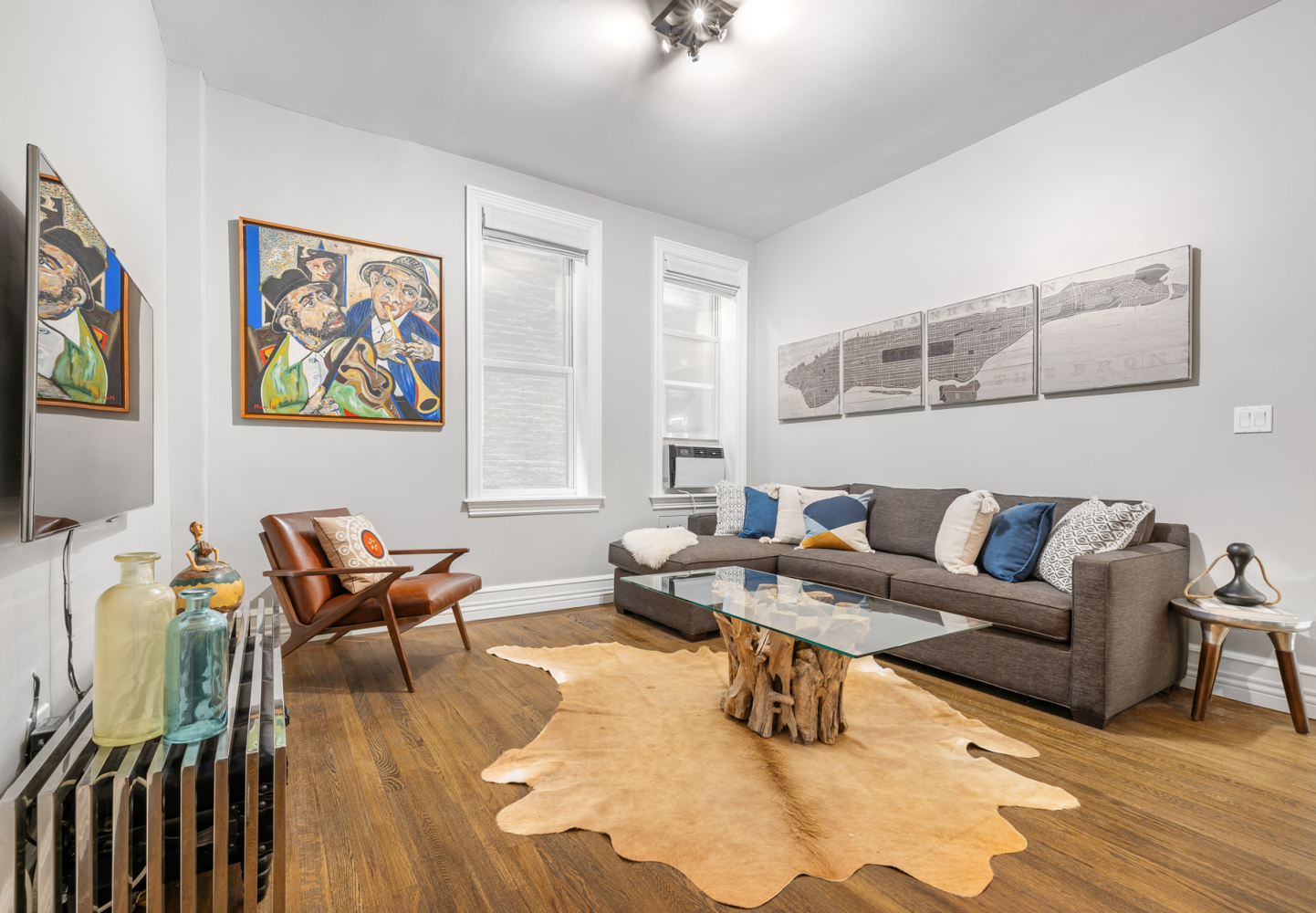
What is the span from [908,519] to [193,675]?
3469 mm

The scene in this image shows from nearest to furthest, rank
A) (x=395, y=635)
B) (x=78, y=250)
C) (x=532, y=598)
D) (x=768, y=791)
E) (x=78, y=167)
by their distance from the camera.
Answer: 1. (x=78, y=250)
2. (x=78, y=167)
3. (x=768, y=791)
4. (x=395, y=635)
5. (x=532, y=598)

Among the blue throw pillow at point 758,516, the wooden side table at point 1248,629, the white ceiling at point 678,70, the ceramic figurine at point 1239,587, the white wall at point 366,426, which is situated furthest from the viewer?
the blue throw pillow at point 758,516

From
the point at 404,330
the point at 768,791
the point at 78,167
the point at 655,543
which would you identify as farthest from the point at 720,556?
the point at 78,167

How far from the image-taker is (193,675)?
1.26 metres

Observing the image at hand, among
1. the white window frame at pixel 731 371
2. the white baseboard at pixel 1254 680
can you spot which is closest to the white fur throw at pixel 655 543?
the white window frame at pixel 731 371

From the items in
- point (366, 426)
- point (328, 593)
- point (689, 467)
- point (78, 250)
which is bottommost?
point (328, 593)

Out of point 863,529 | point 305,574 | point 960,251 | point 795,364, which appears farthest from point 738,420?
point 305,574

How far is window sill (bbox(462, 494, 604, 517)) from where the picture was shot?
3938 millimetres

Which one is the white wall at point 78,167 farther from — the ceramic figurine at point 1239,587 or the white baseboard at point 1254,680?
the white baseboard at point 1254,680

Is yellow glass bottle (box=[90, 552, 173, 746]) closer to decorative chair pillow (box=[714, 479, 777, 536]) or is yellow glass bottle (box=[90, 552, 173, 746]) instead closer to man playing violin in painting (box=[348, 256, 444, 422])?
man playing violin in painting (box=[348, 256, 444, 422])

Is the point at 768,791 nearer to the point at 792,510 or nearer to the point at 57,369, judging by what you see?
the point at 57,369

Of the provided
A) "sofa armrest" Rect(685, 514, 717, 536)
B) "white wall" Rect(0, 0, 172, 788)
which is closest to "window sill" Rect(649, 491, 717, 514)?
"sofa armrest" Rect(685, 514, 717, 536)

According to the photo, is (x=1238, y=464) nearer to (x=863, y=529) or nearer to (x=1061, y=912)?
(x=863, y=529)

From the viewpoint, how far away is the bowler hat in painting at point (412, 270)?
141 inches
